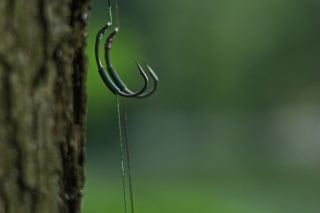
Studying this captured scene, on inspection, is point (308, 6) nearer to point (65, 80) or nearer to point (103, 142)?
point (103, 142)

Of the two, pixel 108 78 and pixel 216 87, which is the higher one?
pixel 216 87

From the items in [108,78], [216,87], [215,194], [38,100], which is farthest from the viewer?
[216,87]

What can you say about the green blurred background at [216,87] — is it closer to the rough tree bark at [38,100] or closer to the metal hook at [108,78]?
the metal hook at [108,78]

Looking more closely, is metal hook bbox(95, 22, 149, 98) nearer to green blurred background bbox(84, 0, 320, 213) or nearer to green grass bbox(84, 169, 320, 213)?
green grass bbox(84, 169, 320, 213)

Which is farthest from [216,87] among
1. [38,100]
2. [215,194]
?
[38,100]

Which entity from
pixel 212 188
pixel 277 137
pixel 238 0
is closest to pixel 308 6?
pixel 238 0

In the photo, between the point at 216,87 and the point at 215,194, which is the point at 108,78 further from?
the point at 216,87

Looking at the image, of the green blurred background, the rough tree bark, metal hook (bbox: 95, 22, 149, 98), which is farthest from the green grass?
the rough tree bark
